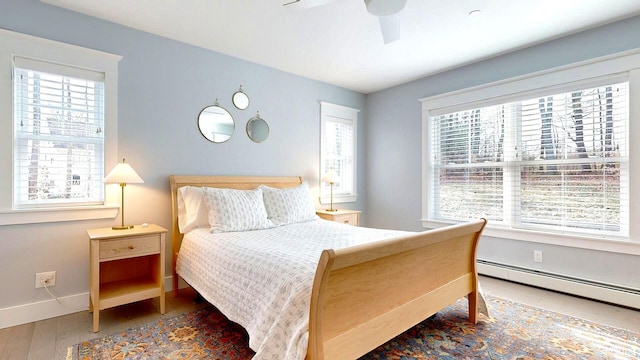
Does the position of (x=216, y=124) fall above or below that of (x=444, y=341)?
above

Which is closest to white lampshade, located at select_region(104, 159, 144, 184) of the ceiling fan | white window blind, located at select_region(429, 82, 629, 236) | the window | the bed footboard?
the ceiling fan

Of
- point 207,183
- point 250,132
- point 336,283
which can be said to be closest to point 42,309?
point 207,183

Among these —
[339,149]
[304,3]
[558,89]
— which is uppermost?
[304,3]

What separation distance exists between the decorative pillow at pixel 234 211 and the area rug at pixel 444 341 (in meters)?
0.76

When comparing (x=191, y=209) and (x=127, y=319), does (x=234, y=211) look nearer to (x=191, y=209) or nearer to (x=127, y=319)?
(x=191, y=209)

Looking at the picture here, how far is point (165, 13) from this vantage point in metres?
2.59

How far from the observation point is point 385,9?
1.85 metres

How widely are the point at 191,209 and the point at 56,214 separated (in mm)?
1005

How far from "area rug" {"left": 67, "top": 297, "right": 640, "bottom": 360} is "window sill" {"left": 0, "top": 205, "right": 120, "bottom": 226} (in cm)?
104

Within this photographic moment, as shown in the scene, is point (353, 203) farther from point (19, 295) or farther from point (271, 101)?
point (19, 295)

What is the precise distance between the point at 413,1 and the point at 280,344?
2.51 m

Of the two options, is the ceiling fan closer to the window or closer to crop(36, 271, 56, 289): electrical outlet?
the window

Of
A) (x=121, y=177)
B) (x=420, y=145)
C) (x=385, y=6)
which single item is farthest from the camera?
(x=420, y=145)

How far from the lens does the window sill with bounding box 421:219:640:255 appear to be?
2.69m
